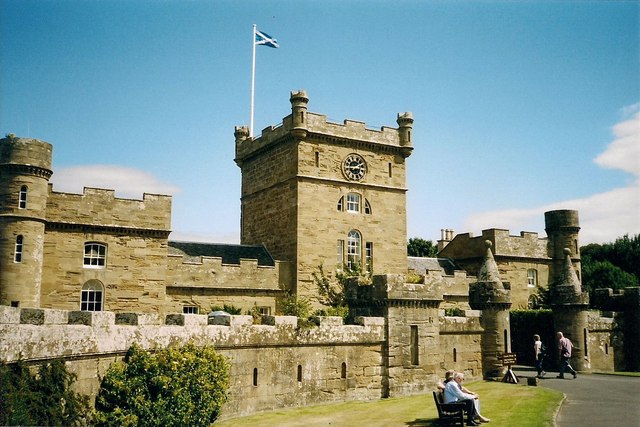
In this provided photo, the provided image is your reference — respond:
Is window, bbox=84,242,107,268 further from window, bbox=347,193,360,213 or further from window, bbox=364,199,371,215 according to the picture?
window, bbox=364,199,371,215

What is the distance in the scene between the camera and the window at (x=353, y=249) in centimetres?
3203

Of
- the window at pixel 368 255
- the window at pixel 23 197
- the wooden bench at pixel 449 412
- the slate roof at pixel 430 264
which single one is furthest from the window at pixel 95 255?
the slate roof at pixel 430 264

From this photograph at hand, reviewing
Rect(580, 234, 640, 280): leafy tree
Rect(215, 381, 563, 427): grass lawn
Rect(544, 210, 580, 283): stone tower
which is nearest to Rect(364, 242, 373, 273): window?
Rect(215, 381, 563, 427): grass lawn

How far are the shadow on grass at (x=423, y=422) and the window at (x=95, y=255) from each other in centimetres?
1692

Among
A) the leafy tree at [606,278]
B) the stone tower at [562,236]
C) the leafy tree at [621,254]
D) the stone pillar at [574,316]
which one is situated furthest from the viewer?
the leafy tree at [621,254]

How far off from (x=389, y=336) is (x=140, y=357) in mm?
9249

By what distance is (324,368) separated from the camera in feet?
61.0

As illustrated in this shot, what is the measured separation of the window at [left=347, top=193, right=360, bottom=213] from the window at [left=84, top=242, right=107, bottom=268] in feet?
42.5

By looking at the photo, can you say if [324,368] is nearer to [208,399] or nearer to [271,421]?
[271,421]

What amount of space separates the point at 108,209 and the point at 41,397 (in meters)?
17.7

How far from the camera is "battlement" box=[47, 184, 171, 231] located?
25953mm

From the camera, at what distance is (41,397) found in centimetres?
1023

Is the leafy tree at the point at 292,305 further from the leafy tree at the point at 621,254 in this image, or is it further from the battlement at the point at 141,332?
the leafy tree at the point at 621,254

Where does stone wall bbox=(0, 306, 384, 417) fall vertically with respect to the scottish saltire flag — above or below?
below
